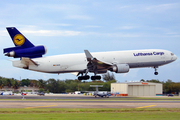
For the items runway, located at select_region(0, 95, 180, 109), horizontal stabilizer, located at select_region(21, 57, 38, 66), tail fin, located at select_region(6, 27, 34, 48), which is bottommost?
runway, located at select_region(0, 95, 180, 109)

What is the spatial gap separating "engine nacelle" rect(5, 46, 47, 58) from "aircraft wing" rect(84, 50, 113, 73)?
9163 millimetres

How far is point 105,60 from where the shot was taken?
2008 inches

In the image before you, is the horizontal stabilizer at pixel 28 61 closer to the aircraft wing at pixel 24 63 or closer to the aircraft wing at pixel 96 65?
the aircraft wing at pixel 24 63

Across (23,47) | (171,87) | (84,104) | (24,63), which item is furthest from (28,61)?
(171,87)

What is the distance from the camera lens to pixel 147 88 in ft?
330

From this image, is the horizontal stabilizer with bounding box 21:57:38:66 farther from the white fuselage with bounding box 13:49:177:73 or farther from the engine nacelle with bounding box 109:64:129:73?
the engine nacelle with bounding box 109:64:129:73

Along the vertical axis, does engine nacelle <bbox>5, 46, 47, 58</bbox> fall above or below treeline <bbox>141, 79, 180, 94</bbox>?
above

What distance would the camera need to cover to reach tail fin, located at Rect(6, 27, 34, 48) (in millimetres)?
49125

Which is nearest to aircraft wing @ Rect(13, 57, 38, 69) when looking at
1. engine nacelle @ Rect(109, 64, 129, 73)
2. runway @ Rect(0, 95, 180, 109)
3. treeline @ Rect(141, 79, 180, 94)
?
runway @ Rect(0, 95, 180, 109)

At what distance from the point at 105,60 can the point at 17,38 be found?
711 inches

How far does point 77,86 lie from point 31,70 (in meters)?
66.4

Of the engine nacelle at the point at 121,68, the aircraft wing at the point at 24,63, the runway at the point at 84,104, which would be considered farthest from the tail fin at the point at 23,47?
the engine nacelle at the point at 121,68

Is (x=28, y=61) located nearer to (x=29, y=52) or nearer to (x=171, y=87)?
(x=29, y=52)

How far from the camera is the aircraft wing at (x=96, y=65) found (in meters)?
47.8
